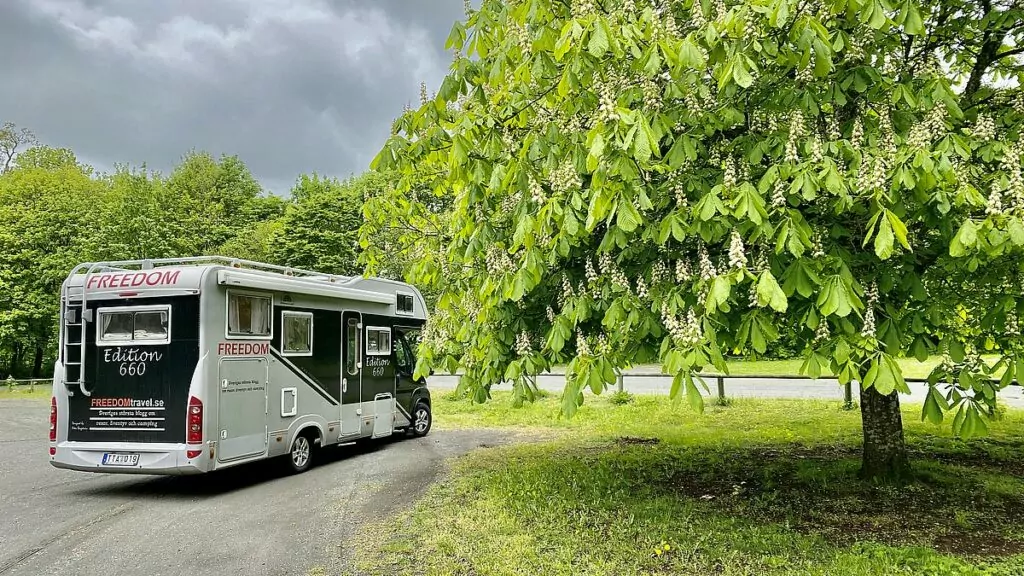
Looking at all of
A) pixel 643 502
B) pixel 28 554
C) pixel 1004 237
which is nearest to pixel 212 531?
pixel 28 554

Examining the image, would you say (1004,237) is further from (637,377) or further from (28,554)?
(637,377)

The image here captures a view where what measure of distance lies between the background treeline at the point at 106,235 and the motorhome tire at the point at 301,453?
57.2 ft

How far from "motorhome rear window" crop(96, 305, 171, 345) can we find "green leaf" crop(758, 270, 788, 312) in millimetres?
6707

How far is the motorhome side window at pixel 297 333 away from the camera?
29.5 feet

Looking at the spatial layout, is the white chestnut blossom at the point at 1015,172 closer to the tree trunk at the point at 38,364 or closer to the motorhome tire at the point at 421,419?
the motorhome tire at the point at 421,419

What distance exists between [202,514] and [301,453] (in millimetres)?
→ 2263

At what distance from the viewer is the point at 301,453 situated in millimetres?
9430

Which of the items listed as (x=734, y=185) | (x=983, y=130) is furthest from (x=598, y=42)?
(x=983, y=130)

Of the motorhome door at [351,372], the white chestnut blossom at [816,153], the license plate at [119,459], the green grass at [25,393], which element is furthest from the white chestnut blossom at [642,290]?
the green grass at [25,393]

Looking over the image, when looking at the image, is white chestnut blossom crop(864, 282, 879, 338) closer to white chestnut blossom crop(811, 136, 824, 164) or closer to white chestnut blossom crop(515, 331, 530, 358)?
white chestnut blossom crop(811, 136, 824, 164)

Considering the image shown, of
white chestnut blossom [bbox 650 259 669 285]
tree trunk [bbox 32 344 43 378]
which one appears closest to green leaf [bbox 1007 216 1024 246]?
white chestnut blossom [bbox 650 259 669 285]

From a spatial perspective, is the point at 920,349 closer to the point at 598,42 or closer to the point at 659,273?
the point at 659,273

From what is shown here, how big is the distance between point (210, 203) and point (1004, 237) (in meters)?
42.8

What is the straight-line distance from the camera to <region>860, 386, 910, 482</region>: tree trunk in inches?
279
